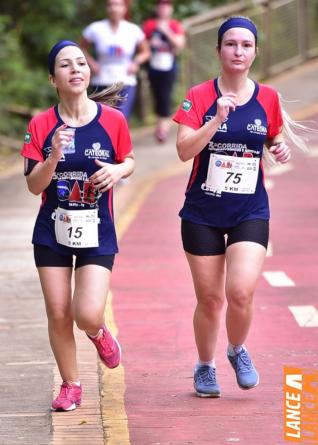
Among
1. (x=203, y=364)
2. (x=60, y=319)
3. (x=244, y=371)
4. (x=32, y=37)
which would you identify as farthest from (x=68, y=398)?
(x=32, y=37)

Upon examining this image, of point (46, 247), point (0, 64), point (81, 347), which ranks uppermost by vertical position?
point (46, 247)

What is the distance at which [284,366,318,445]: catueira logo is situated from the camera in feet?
22.1

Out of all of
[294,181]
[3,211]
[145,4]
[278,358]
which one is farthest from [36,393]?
[145,4]

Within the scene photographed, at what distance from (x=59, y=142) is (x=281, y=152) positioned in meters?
1.23

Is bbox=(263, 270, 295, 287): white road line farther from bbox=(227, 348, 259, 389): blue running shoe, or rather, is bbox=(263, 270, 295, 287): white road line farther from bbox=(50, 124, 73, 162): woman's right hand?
bbox=(50, 124, 73, 162): woman's right hand

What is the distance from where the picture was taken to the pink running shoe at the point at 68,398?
7.30m

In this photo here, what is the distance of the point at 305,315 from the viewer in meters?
9.87

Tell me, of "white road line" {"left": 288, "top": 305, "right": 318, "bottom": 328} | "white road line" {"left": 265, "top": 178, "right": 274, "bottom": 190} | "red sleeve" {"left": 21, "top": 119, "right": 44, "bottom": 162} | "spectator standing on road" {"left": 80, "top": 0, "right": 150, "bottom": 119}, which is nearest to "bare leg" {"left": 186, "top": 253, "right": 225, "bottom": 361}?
"red sleeve" {"left": 21, "top": 119, "right": 44, "bottom": 162}

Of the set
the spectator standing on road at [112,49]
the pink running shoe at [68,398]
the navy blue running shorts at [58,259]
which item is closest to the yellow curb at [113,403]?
the pink running shoe at [68,398]

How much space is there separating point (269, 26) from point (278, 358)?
60.1ft

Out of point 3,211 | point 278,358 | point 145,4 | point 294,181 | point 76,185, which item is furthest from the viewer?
point 145,4

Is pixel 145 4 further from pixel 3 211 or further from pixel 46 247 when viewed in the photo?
pixel 46 247

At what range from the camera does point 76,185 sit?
7234mm

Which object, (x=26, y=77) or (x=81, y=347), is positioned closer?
(x=81, y=347)
